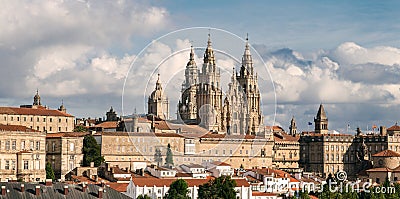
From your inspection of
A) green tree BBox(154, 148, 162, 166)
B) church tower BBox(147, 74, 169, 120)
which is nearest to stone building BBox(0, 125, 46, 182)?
green tree BBox(154, 148, 162, 166)

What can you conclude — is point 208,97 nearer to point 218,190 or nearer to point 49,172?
point 49,172

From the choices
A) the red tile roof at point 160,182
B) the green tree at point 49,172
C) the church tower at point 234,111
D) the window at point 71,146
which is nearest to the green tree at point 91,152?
the window at point 71,146

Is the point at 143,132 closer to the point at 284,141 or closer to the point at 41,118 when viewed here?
the point at 41,118

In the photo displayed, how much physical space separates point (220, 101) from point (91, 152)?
111 ft

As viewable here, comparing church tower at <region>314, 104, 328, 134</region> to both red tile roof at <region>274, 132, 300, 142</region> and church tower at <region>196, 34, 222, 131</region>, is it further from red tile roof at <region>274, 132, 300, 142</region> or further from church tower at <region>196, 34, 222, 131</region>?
church tower at <region>196, 34, 222, 131</region>

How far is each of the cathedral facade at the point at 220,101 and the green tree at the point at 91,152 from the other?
12.7 meters

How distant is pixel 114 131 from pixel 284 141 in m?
42.8

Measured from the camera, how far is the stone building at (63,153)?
308 feet

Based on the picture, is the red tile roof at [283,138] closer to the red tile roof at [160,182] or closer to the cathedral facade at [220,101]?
the cathedral facade at [220,101]

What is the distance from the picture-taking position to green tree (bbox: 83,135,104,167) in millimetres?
96438

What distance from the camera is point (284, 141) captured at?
147m

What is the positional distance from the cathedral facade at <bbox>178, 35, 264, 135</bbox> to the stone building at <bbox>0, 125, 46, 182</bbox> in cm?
1992

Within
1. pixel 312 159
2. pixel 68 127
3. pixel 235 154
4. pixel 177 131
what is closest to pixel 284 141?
pixel 312 159

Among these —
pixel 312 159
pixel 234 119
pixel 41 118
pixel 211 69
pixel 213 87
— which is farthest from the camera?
pixel 312 159
